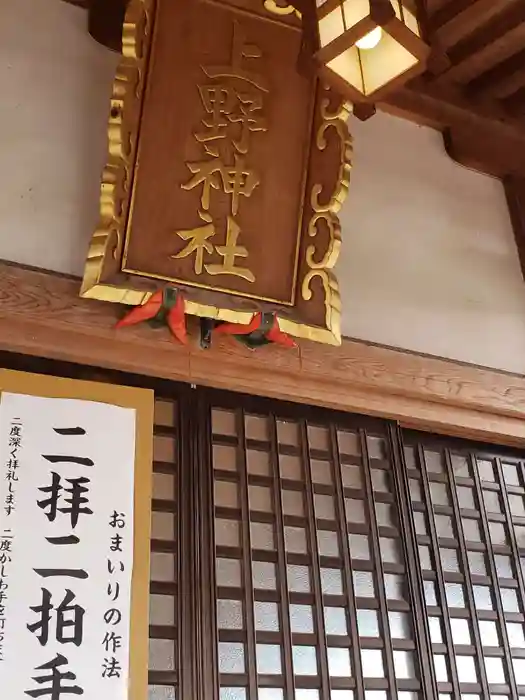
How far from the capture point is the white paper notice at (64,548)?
2105 mm

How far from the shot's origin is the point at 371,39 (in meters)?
1.79

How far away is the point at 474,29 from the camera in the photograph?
3393 millimetres

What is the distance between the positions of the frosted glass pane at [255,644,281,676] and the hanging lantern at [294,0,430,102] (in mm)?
1597

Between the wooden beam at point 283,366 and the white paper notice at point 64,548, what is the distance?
0.20 meters

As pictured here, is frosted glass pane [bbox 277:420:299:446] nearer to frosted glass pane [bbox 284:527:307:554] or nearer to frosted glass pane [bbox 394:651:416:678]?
frosted glass pane [bbox 284:527:307:554]

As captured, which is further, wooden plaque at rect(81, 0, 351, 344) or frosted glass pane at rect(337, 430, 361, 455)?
frosted glass pane at rect(337, 430, 361, 455)

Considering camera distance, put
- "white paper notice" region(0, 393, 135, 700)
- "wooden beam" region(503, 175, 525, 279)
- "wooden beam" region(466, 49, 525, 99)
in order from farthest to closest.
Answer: "wooden beam" region(503, 175, 525, 279)
"wooden beam" region(466, 49, 525, 99)
"white paper notice" region(0, 393, 135, 700)

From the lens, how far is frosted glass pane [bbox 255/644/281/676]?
7.99 ft

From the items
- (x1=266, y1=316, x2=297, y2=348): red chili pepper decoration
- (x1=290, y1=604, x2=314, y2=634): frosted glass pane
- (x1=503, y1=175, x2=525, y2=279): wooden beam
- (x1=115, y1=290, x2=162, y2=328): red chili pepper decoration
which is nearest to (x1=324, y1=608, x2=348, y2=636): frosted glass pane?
(x1=290, y1=604, x2=314, y2=634): frosted glass pane

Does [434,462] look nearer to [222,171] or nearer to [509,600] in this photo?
[509,600]

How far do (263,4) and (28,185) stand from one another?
99 centimetres

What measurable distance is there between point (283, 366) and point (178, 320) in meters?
0.43

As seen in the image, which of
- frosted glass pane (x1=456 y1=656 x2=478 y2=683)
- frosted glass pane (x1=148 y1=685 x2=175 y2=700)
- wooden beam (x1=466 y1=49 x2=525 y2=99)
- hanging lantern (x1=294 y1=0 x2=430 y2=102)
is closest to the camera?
hanging lantern (x1=294 y1=0 x2=430 y2=102)

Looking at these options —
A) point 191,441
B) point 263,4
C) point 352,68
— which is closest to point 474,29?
point 263,4
